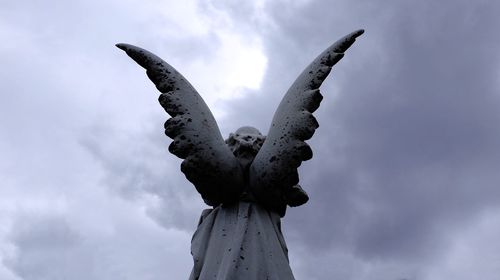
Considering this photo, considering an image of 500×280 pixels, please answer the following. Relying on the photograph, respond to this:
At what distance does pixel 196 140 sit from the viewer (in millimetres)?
6145

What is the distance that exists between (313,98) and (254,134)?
2.67 feet

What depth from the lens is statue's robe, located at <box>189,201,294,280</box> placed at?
574cm


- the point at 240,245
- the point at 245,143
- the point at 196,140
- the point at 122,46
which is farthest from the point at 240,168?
the point at 122,46

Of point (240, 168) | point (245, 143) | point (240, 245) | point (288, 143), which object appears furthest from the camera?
point (245, 143)

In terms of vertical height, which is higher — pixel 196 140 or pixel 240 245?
pixel 196 140

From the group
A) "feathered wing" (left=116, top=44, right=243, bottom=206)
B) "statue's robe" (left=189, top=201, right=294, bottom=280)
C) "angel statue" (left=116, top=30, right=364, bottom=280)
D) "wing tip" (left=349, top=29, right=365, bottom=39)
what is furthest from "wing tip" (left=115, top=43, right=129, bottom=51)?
"wing tip" (left=349, top=29, right=365, bottom=39)

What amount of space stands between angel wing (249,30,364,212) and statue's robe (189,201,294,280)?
0.74ft

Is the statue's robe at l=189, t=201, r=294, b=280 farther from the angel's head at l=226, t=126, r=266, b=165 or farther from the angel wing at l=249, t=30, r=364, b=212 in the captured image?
the angel's head at l=226, t=126, r=266, b=165

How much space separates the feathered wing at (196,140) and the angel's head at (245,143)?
0.22m

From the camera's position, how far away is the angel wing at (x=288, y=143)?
611 centimetres

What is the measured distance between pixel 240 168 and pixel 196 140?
1.65 ft

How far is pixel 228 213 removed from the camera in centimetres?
631

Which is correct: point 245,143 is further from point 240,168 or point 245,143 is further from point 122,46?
point 122,46

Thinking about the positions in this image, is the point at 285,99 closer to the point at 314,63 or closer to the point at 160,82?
the point at 314,63
